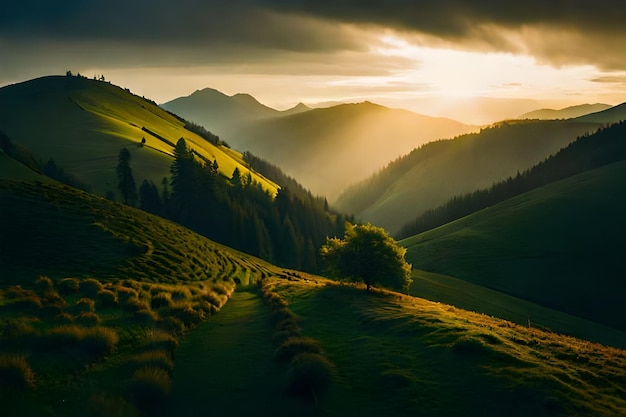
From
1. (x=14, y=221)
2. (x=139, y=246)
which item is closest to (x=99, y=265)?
(x=139, y=246)

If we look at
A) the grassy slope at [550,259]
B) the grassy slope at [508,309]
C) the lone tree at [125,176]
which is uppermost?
the lone tree at [125,176]

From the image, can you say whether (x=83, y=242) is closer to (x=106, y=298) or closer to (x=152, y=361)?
(x=106, y=298)

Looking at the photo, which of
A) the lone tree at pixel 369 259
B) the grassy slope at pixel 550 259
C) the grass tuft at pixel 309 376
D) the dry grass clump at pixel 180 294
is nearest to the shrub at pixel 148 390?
the grass tuft at pixel 309 376

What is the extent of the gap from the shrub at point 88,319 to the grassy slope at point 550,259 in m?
141

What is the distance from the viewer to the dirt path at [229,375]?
17273mm

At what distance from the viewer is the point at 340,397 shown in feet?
61.4

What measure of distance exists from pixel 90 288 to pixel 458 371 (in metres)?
25.9

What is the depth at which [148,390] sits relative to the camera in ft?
56.1

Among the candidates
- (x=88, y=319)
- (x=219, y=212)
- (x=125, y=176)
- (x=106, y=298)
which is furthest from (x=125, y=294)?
(x=125, y=176)

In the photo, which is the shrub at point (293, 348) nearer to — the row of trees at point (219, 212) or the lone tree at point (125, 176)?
the row of trees at point (219, 212)

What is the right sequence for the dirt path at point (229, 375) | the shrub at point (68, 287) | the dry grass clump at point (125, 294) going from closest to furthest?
the dirt path at point (229, 375) < the dry grass clump at point (125, 294) < the shrub at point (68, 287)

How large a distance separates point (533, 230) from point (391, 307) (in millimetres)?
174227

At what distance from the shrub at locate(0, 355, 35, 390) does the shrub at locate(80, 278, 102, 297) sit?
15847mm

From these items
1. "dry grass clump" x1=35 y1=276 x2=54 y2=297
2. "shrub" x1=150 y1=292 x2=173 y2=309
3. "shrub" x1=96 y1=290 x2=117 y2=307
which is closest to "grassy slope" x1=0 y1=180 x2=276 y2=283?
"dry grass clump" x1=35 y1=276 x2=54 y2=297
